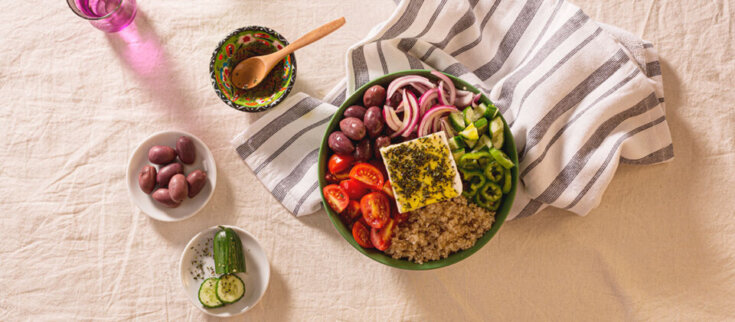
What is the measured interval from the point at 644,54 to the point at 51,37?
7.87 feet

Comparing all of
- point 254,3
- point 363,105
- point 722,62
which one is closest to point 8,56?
point 254,3

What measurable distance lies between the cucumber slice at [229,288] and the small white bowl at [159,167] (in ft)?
0.95

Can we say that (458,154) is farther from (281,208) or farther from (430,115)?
(281,208)

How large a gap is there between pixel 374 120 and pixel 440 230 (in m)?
0.44

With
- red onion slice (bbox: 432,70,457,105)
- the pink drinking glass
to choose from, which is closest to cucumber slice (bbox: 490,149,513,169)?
red onion slice (bbox: 432,70,457,105)

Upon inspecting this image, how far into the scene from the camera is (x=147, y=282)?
190 centimetres

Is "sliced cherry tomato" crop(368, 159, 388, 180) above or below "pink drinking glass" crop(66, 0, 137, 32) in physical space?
below

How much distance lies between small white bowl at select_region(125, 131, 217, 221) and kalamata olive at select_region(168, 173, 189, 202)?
0.09 m

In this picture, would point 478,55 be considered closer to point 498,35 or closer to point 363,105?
point 498,35

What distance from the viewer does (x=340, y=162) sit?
5.31 feet

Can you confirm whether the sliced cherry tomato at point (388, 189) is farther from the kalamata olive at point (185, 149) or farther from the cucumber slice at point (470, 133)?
the kalamata olive at point (185, 149)

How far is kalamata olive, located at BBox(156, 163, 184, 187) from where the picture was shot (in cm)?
179

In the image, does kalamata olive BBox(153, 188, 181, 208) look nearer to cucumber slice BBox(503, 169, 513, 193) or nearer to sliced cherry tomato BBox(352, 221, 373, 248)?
sliced cherry tomato BBox(352, 221, 373, 248)

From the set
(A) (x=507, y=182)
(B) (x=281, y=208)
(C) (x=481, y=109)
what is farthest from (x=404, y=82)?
(B) (x=281, y=208)
